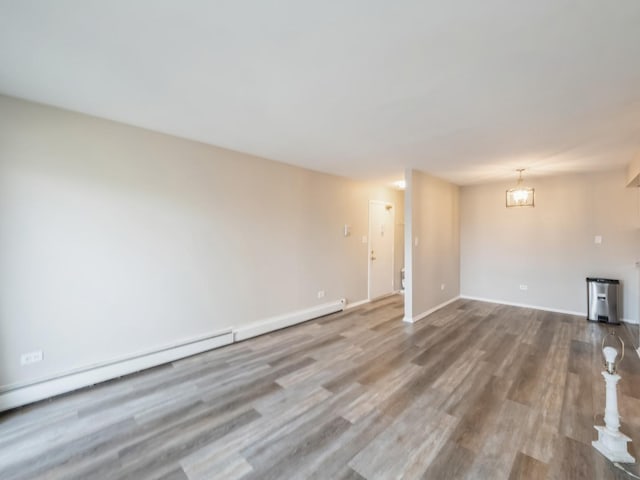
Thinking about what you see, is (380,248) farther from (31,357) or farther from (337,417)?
(31,357)

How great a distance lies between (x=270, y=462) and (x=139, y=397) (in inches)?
59.7

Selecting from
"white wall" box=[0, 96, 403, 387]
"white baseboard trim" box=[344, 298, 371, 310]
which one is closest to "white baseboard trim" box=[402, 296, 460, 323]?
"white baseboard trim" box=[344, 298, 371, 310]

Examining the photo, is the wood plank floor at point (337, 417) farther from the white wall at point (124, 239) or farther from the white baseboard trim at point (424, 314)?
the white baseboard trim at point (424, 314)

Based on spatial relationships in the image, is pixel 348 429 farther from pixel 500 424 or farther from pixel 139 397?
pixel 139 397

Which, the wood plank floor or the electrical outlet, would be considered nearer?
the wood plank floor

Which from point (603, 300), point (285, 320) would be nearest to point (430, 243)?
point (603, 300)

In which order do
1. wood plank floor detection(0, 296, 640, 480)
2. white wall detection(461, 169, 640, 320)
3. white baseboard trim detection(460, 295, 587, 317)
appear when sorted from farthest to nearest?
white baseboard trim detection(460, 295, 587, 317), white wall detection(461, 169, 640, 320), wood plank floor detection(0, 296, 640, 480)

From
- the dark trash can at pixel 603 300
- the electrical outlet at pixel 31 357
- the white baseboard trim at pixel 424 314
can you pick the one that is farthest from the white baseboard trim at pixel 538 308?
the electrical outlet at pixel 31 357

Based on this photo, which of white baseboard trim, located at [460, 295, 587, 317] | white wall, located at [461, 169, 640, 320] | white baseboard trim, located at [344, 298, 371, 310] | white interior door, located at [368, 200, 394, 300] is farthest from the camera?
white interior door, located at [368, 200, 394, 300]

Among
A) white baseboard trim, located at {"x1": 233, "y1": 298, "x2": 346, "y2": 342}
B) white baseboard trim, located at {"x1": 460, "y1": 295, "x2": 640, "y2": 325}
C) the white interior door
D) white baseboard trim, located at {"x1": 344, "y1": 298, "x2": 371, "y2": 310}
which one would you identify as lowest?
white baseboard trim, located at {"x1": 460, "y1": 295, "x2": 640, "y2": 325}

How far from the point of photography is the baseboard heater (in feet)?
7.76

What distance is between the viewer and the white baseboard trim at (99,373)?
2.35 metres

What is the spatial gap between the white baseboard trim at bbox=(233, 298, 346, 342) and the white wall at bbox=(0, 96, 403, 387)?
0.10m

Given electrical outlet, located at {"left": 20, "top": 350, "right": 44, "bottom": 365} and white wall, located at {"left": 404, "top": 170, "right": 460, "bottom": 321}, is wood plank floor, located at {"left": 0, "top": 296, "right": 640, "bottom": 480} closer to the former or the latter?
electrical outlet, located at {"left": 20, "top": 350, "right": 44, "bottom": 365}
